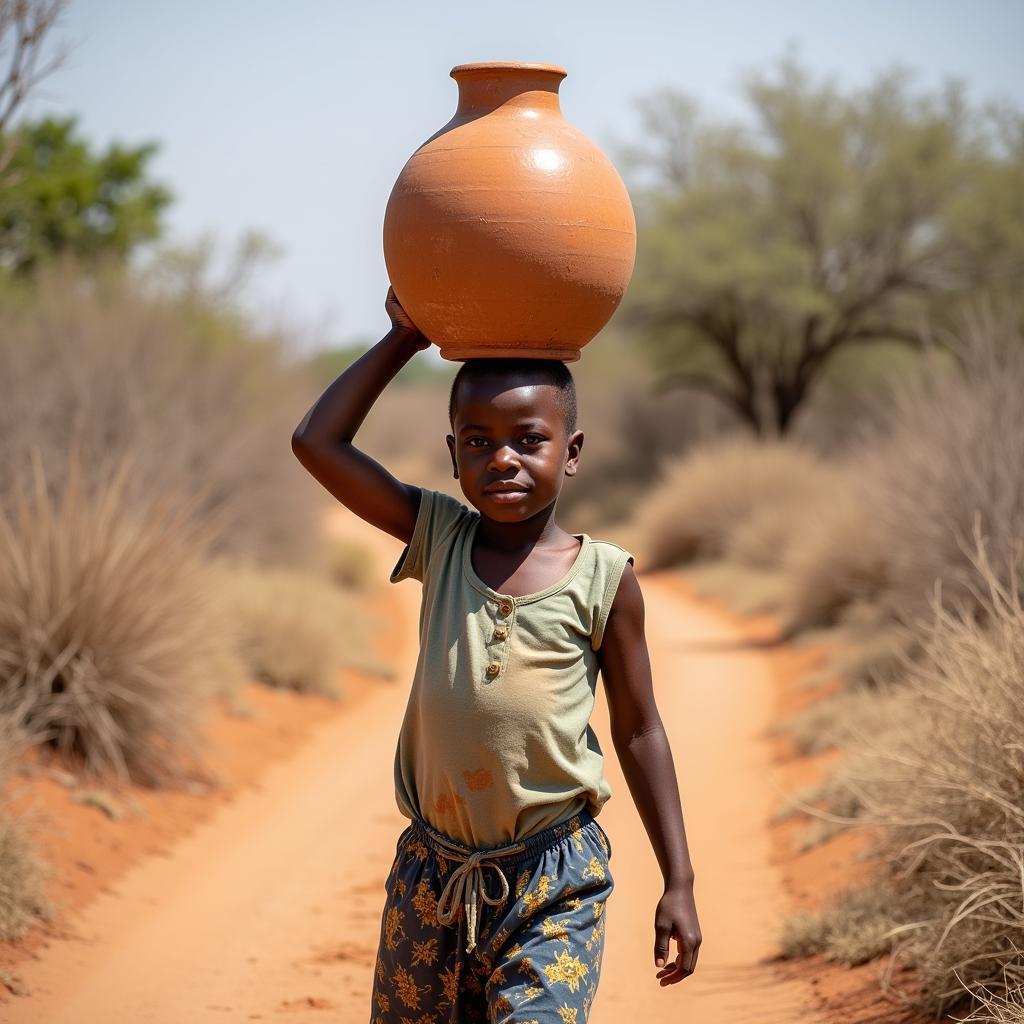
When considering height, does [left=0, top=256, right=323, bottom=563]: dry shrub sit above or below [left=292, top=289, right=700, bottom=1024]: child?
above

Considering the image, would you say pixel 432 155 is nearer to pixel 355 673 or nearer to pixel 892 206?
pixel 355 673

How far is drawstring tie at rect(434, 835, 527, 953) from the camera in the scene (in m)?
2.66

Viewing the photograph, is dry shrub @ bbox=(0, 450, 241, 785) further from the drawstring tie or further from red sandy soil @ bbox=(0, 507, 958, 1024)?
the drawstring tie

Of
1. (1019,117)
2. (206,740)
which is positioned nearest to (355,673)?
(206,740)

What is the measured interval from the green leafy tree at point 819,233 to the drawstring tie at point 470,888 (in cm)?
2092

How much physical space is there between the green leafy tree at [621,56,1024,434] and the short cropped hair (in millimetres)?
20474

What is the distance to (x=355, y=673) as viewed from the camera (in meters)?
11.2

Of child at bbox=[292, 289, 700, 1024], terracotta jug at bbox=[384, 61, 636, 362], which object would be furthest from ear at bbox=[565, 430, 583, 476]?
terracotta jug at bbox=[384, 61, 636, 362]

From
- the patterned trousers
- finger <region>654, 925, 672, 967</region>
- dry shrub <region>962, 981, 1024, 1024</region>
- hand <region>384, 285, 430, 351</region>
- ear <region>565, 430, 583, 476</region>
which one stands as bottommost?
dry shrub <region>962, 981, 1024, 1024</region>

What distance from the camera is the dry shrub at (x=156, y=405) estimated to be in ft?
37.9

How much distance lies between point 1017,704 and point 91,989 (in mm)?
3075

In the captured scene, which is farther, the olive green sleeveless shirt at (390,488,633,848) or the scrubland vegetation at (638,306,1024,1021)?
the scrubland vegetation at (638,306,1024,1021)

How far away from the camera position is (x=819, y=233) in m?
A: 24.8

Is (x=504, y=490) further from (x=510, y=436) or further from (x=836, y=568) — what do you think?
(x=836, y=568)
